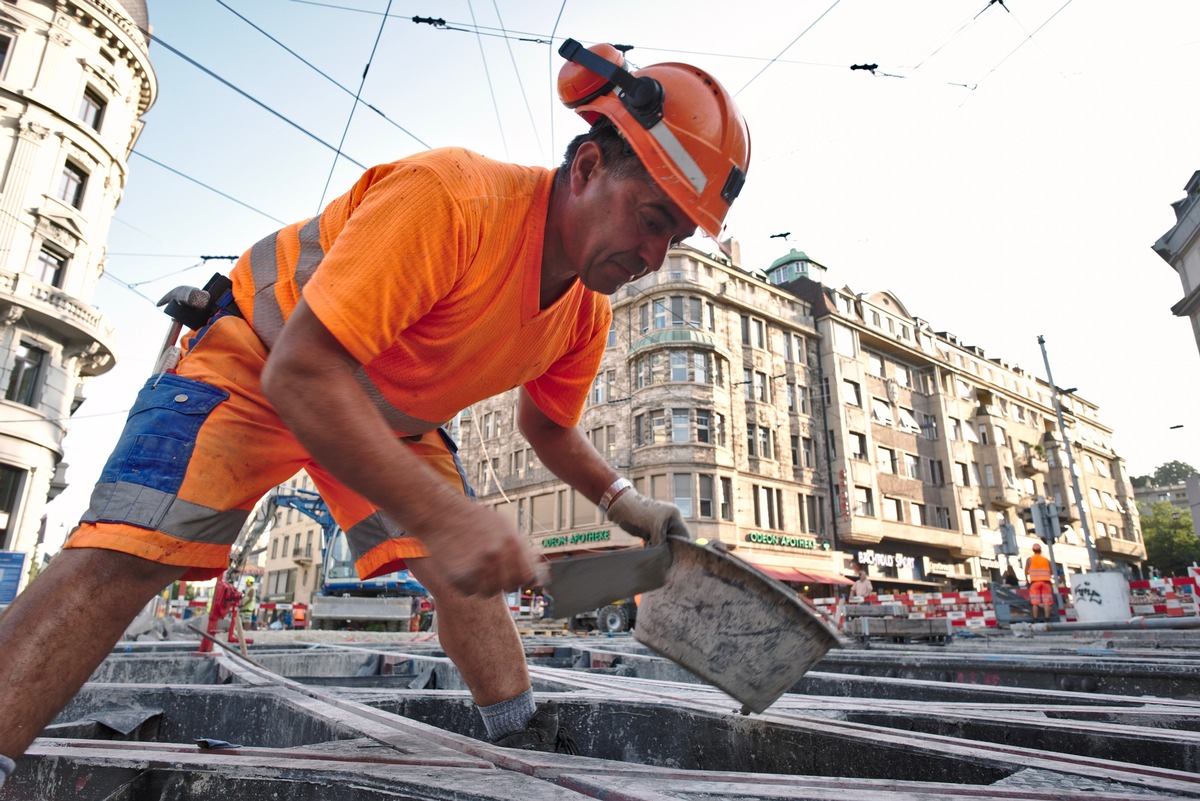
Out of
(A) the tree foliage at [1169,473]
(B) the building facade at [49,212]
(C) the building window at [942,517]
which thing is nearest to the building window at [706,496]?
(C) the building window at [942,517]

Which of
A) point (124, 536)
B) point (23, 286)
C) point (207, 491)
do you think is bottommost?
point (124, 536)

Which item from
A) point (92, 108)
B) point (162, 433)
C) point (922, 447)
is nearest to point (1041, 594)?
point (162, 433)

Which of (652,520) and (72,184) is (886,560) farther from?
(72,184)

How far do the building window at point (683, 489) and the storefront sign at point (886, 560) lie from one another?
1045 centimetres

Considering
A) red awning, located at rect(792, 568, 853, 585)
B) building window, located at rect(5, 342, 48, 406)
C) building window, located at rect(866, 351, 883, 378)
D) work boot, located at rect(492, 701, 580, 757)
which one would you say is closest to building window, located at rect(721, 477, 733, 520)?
red awning, located at rect(792, 568, 853, 585)

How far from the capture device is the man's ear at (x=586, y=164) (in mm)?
1791

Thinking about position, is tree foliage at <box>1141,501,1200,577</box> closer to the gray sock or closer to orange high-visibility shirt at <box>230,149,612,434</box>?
the gray sock

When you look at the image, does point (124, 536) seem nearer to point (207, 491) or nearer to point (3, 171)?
point (207, 491)

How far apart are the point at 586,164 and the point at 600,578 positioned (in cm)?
108

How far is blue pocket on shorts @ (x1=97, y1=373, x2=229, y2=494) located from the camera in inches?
60.9

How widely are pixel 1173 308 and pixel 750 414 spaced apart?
1743 centimetres

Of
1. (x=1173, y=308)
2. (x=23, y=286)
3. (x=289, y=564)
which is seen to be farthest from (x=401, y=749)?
(x=289, y=564)

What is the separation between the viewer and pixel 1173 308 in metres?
17.1

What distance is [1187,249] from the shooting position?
53.5 ft
